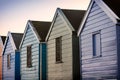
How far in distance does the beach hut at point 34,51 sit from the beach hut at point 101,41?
5.30m

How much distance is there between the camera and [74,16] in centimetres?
2194

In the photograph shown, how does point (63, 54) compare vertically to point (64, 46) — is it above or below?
below

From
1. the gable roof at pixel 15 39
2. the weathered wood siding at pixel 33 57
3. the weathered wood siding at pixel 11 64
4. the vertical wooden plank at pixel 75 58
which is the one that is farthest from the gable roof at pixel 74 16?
the weathered wood siding at pixel 11 64

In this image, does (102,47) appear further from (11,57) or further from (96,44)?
(11,57)

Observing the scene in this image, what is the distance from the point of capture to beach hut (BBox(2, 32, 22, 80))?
2956 centimetres

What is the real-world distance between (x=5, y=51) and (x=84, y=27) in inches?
581

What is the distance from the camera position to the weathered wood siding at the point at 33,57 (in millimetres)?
25062

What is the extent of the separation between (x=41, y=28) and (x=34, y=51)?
1819 mm

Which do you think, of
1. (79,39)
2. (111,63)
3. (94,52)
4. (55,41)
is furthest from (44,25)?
(111,63)

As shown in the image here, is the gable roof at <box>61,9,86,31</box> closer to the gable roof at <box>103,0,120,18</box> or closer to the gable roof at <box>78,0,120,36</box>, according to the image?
the gable roof at <box>78,0,120,36</box>

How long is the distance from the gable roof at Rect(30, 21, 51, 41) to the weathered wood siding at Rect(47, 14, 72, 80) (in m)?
1.50

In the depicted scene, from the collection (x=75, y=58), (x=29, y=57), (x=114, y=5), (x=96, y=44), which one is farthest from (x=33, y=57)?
(x=114, y=5)

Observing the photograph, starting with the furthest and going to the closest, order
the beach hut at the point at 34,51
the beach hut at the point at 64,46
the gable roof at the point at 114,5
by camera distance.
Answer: the beach hut at the point at 34,51 < the beach hut at the point at 64,46 < the gable roof at the point at 114,5

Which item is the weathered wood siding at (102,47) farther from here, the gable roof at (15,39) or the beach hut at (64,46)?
the gable roof at (15,39)
